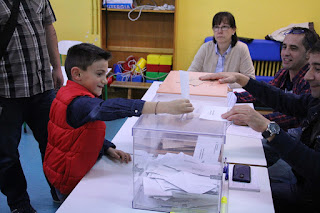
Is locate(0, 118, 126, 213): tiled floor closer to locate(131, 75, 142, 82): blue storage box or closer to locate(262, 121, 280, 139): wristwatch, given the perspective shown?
locate(131, 75, 142, 82): blue storage box

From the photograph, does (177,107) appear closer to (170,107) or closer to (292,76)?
(170,107)

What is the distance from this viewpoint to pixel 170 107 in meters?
1.40

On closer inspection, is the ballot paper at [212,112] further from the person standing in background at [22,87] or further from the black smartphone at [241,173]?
the person standing in background at [22,87]

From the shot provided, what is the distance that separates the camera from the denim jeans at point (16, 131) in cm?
203

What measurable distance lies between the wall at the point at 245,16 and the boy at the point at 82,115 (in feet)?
10.4

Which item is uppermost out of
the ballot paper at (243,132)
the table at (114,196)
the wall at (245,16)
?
the wall at (245,16)

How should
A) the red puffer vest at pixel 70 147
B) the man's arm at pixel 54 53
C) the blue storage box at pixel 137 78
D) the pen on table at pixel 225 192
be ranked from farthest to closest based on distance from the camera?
the blue storage box at pixel 137 78, the man's arm at pixel 54 53, the red puffer vest at pixel 70 147, the pen on table at pixel 225 192

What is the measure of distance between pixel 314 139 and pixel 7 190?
1789mm

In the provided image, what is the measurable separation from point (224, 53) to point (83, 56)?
70.0 inches

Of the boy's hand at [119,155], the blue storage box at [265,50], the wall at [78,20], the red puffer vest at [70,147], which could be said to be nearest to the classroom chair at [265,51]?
the blue storage box at [265,50]

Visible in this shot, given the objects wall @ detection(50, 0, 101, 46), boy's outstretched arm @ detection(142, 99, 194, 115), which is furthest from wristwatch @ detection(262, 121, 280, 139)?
wall @ detection(50, 0, 101, 46)

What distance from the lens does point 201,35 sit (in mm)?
4816

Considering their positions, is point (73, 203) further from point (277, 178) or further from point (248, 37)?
point (248, 37)

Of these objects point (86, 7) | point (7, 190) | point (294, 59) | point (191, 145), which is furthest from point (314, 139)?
point (86, 7)
